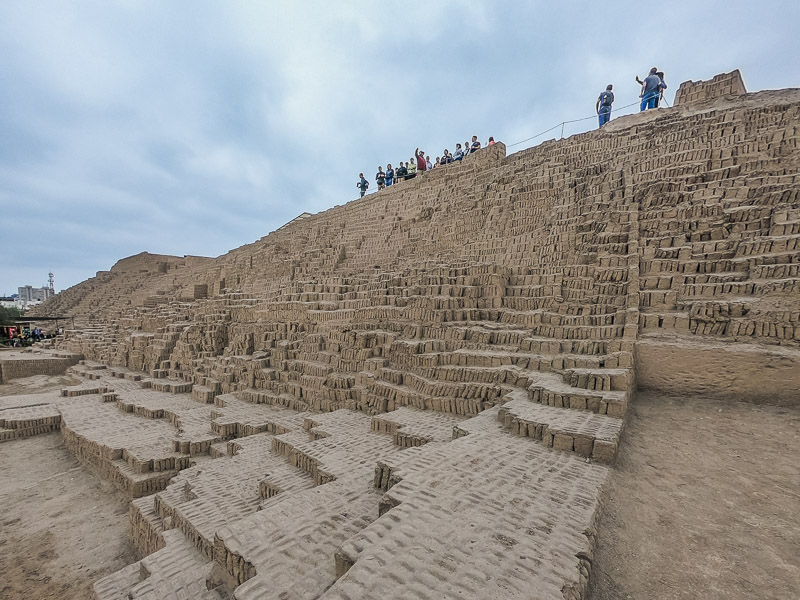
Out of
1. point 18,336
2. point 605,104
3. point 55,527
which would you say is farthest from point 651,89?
point 18,336

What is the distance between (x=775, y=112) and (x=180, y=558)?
13135 mm

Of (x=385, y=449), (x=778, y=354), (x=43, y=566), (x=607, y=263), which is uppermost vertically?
(x=607, y=263)

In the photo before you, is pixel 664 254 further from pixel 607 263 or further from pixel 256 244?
pixel 256 244

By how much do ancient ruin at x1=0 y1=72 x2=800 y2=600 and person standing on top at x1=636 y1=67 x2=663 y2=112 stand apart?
0.60m

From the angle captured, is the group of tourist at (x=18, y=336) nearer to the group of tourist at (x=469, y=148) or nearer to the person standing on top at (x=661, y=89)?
the group of tourist at (x=469, y=148)

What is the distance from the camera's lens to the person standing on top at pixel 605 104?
11.4m

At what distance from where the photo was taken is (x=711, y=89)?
1026 cm

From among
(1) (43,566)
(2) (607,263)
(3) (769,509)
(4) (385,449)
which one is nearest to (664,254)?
(2) (607,263)

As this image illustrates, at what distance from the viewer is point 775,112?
806 centimetres

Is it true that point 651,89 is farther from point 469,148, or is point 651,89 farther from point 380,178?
point 380,178

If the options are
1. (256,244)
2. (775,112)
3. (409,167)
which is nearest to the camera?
(775,112)

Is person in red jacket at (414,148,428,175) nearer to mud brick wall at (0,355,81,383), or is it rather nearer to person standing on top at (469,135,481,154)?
person standing on top at (469,135,481,154)

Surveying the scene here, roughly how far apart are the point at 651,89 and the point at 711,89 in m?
1.43

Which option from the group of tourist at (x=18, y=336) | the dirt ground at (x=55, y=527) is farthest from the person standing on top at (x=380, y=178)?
the group of tourist at (x=18, y=336)
